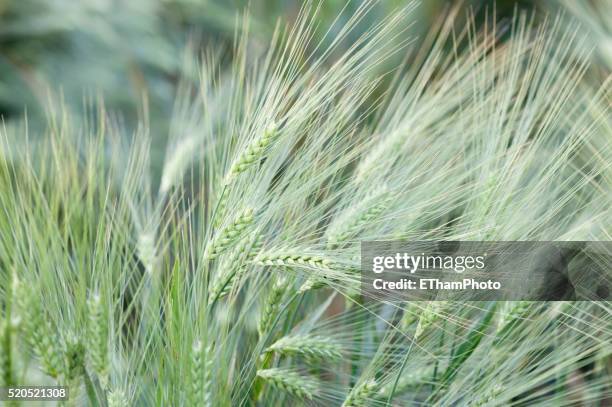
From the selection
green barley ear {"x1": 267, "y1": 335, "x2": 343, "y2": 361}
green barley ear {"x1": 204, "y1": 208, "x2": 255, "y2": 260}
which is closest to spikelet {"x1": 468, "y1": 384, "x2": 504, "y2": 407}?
green barley ear {"x1": 267, "y1": 335, "x2": 343, "y2": 361}

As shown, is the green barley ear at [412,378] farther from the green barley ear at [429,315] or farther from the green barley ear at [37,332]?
the green barley ear at [37,332]

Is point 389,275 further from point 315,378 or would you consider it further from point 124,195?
point 124,195

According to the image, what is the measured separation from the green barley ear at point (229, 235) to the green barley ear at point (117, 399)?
0.40 feet

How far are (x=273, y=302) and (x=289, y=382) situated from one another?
67mm

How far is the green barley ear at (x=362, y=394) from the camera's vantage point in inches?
20.7

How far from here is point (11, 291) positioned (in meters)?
0.45

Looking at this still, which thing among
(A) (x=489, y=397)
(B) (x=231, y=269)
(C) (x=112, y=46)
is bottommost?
(A) (x=489, y=397)

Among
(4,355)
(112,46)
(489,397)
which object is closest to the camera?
(4,355)

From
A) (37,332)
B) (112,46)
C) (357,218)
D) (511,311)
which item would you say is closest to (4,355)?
(37,332)

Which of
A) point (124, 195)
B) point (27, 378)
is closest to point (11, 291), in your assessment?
point (27, 378)

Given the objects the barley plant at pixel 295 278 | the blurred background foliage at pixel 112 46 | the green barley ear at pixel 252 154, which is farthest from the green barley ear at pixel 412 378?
the blurred background foliage at pixel 112 46

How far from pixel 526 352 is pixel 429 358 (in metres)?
0.08

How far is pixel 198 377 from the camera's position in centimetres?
49

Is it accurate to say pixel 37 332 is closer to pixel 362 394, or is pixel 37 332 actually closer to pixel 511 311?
pixel 362 394
